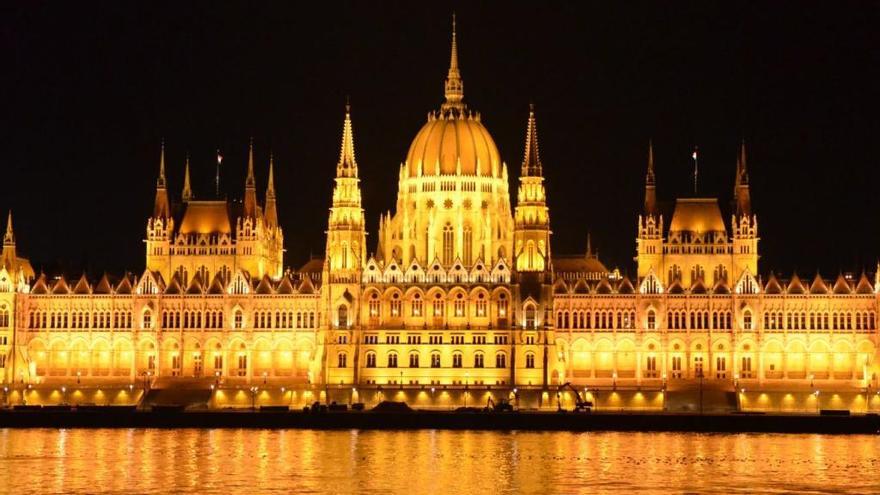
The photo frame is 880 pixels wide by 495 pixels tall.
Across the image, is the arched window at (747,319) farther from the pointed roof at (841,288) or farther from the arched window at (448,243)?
the arched window at (448,243)

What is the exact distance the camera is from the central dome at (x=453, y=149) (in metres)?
196

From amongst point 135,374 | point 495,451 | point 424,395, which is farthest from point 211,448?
point 135,374

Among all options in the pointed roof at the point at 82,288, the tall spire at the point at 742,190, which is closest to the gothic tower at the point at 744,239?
the tall spire at the point at 742,190

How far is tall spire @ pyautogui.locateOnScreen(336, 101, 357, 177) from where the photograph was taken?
19112 cm

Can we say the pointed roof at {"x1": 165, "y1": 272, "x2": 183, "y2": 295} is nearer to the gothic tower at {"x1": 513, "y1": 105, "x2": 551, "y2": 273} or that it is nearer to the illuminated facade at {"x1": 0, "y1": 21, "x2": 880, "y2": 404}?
the illuminated facade at {"x1": 0, "y1": 21, "x2": 880, "y2": 404}

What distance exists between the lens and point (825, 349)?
608 ft

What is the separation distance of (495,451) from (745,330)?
48319mm

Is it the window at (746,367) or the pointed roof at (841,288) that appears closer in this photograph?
the pointed roof at (841,288)

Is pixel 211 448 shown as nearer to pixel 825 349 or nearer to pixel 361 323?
pixel 361 323

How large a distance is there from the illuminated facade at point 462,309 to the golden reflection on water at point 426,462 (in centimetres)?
2387

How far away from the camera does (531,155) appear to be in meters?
191

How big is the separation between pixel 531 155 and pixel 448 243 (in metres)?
10.8

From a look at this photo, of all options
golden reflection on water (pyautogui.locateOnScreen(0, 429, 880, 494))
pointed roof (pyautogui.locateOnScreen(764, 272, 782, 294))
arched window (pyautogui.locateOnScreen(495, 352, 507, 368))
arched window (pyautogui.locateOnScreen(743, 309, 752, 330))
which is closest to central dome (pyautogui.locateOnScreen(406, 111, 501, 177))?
arched window (pyautogui.locateOnScreen(495, 352, 507, 368))

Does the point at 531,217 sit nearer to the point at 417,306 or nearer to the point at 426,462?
the point at 417,306
